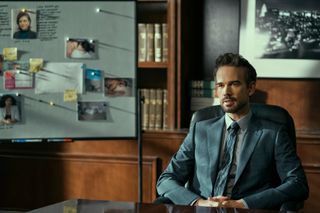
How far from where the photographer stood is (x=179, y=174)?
2953 mm

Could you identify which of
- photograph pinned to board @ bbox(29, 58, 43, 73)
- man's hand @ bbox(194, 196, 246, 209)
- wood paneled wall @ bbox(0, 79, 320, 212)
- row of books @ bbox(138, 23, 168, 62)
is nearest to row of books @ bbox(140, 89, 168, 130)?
wood paneled wall @ bbox(0, 79, 320, 212)

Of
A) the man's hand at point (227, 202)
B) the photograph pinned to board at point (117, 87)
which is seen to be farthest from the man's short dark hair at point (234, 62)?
the photograph pinned to board at point (117, 87)

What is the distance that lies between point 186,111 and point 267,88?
1.82 feet

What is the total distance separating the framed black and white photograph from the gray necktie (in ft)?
4.68

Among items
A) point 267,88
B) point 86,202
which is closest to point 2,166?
point 267,88

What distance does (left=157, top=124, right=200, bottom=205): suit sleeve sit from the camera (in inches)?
110

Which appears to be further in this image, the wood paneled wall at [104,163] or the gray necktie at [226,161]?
the wood paneled wall at [104,163]

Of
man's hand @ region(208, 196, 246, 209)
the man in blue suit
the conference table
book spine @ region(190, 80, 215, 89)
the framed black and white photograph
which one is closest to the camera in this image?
the conference table

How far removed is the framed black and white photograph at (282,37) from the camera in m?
4.14

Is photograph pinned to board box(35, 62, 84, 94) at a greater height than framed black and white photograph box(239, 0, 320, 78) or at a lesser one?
lesser

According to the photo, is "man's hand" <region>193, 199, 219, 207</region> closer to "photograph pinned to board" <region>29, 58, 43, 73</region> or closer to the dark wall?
"photograph pinned to board" <region>29, 58, 43, 73</region>

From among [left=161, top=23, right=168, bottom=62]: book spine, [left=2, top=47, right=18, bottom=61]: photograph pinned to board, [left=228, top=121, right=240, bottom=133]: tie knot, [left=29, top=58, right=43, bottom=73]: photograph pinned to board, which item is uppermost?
[left=161, top=23, right=168, bottom=62]: book spine

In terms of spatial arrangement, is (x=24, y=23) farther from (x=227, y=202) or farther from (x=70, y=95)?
(x=227, y=202)

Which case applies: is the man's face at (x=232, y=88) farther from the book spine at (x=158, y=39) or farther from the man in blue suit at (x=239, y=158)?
the book spine at (x=158, y=39)
